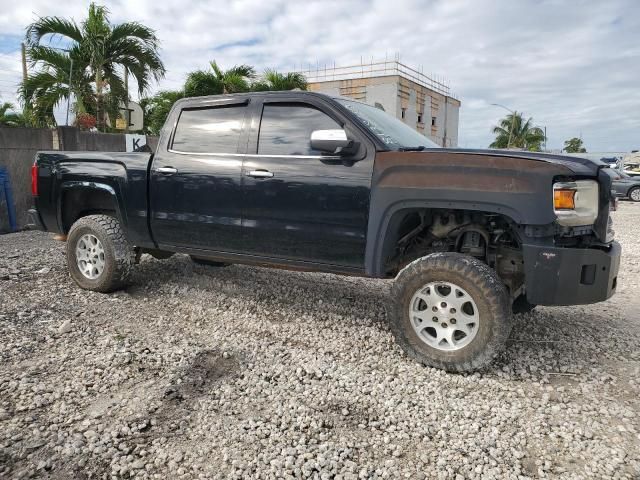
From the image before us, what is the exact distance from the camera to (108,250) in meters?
4.85

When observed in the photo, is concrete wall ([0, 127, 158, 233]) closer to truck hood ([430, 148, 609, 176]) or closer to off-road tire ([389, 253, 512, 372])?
off-road tire ([389, 253, 512, 372])

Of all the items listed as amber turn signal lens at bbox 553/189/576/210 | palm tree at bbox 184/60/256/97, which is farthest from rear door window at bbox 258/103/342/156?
palm tree at bbox 184/60/256/97

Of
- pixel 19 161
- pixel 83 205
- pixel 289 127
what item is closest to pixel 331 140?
pixel 289 127

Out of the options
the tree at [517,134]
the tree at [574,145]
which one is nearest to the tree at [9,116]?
the tree at [517,134]

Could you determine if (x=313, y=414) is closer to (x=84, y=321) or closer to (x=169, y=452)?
(x=169, y=452)

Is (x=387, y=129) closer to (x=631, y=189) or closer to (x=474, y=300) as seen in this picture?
(x=474, y=300)

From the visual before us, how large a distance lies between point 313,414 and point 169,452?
2.69 feet

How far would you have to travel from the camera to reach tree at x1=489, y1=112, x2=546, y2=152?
51.6 m

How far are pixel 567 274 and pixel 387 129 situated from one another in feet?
5.81

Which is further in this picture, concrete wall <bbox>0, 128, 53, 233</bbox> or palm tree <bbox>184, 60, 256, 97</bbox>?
palm tree <bbox>184, 60, 256, 97</bbox>

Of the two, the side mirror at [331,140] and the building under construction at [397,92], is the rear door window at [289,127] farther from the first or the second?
the building under construction at [397,92]

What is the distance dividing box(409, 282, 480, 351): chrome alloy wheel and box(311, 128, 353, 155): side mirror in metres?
1.15

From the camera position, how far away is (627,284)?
6.06 metres

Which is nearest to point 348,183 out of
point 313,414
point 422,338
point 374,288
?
point 422,338
